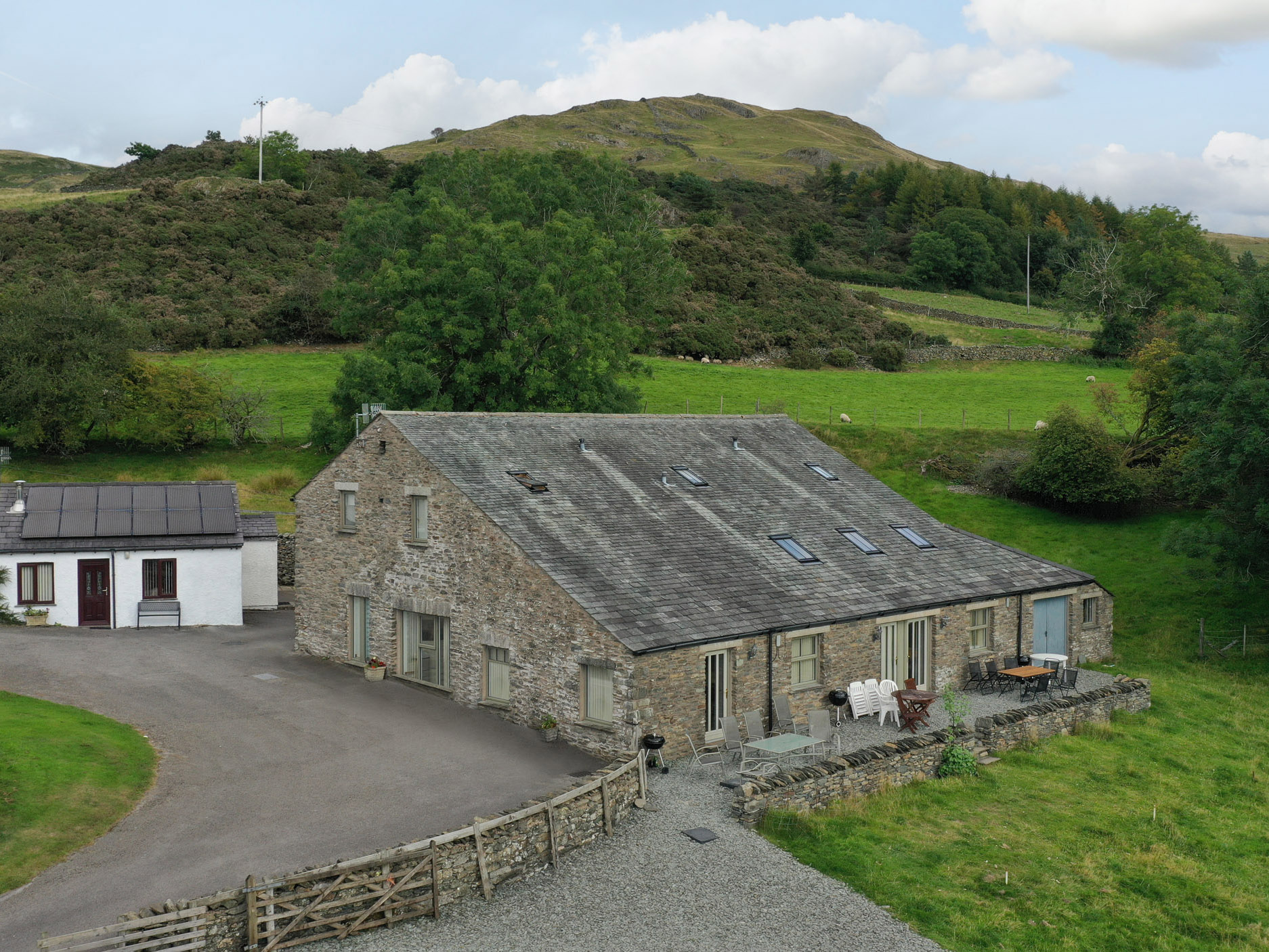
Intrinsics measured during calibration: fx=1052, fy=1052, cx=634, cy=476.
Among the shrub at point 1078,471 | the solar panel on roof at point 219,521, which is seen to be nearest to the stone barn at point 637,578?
the solar panel on roof at point 219,521

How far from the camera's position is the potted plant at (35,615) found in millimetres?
29781

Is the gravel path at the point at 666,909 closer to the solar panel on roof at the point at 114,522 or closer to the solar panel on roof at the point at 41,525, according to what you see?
the solar panel on roof at the point at 114,522

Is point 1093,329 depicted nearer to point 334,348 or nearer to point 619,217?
point 619,217

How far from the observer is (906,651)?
2444 cm

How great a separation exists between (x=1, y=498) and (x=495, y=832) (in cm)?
2426

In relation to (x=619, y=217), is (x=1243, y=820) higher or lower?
lower

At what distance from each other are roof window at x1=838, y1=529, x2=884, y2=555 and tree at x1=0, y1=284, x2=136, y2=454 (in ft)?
114

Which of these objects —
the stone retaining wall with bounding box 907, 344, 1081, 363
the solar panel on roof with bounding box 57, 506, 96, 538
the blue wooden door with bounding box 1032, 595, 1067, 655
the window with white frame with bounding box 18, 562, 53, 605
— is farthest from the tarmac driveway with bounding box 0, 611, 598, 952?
the stone retaining wall with bounding box 907, 344, 1081, 363

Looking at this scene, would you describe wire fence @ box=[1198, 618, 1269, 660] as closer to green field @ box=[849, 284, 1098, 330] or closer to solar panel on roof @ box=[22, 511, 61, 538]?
solar panel on roof @ box=[22, 511, 61, 538]

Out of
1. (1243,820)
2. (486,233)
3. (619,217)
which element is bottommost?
(1243,820)

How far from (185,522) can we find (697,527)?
658 inches

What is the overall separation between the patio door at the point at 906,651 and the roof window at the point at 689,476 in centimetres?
605

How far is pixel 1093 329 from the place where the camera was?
85500 millimetres

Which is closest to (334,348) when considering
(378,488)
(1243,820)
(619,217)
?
(619,217)
